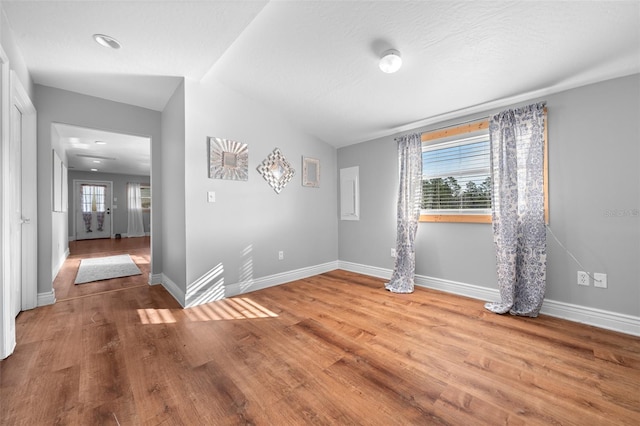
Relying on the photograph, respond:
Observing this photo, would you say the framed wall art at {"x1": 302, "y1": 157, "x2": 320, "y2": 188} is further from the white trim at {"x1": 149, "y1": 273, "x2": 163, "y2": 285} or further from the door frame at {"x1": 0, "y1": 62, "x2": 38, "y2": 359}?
the door frame at {"x1": 0, "y1": 62, "x2": 38, "y2": 359}

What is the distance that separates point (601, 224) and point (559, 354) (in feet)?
4.03

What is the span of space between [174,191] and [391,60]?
2721 millimetres

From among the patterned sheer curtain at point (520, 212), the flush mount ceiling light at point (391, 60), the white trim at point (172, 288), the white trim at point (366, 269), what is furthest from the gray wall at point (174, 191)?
the patterned sheer curtain at point (520, 212)

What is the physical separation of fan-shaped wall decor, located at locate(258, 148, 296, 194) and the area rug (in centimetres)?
274

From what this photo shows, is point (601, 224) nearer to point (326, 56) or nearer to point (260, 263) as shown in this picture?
point (326, 56)

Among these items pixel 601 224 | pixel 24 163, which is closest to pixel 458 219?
pixel 601 224

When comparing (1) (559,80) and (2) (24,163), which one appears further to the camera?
(2) (24,163)

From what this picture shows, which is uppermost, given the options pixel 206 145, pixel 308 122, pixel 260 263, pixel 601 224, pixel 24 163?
pixel 308 122

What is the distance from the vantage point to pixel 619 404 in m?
1.35

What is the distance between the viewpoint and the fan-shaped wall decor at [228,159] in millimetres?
2961

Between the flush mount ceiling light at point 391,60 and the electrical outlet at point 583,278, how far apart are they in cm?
244

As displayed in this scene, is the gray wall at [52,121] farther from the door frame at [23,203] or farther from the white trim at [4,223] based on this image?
the white trim at [4,223]

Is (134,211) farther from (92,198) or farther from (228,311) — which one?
(228,311)

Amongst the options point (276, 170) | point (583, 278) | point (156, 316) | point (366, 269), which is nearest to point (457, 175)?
point (583, 278)
